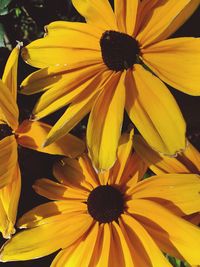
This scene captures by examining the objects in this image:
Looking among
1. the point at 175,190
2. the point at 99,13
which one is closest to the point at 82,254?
the point at 175,190

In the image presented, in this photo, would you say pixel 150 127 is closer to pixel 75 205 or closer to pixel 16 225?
pixel 75 205

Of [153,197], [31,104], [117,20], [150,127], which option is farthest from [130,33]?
[31,104]

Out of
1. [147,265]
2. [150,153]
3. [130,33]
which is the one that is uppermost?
[130,33]

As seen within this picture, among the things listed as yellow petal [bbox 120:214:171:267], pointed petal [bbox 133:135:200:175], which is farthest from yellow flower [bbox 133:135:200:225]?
yellow petal [bbox 120:214:171:267]

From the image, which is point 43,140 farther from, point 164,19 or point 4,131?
point 164,19

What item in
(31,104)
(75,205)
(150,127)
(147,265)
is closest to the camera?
(150,127)

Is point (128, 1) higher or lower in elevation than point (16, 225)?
higher
